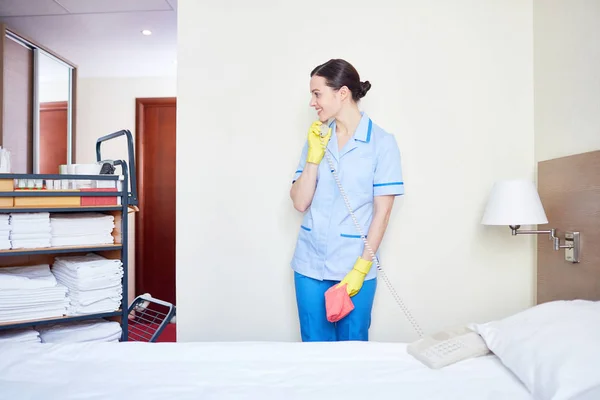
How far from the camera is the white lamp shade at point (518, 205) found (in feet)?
5.77

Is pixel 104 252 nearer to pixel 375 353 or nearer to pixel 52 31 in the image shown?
pixel 375 353

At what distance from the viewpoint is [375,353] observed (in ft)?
4.50

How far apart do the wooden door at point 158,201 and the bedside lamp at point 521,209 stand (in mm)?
3540

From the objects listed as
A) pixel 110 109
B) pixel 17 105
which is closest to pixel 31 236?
pixel 17 105

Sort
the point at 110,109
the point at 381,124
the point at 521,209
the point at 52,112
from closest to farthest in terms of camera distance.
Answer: the point at 521,209 < the point at 381,124 < the point at 52,112 < the point at 110,109

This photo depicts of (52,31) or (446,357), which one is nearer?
(446,357)

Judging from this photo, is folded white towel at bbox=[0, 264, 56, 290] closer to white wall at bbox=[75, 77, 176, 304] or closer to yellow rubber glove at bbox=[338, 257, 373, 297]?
yellow rubber glove at bbox=[338, 257, 373, 297]

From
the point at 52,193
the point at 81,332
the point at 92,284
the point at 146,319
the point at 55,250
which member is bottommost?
the point at 146,319

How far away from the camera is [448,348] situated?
132 cm

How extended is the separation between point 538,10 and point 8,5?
3114mm

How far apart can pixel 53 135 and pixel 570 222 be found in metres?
4.32

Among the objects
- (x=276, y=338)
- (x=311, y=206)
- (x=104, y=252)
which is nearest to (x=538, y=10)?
(x=311, y=206)

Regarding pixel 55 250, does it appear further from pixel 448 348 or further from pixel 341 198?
pixel 448 348

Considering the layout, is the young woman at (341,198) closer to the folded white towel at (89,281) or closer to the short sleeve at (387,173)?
the short sleeve at (387,173)
